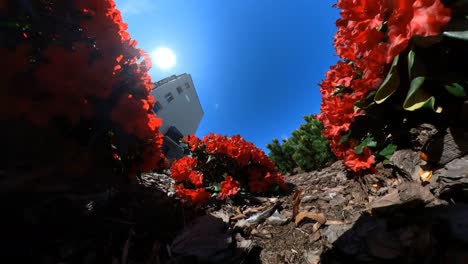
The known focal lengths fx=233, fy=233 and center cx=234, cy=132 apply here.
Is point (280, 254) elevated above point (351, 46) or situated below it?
below

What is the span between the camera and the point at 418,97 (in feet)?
4.26

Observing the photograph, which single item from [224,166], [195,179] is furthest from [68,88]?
[224,166]

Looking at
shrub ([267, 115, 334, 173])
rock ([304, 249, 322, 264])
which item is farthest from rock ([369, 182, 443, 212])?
shrub ([267, 115, 334, 173])

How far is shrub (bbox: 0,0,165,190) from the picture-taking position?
Result: 5.11ft

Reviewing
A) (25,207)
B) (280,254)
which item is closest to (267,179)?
(280,254)

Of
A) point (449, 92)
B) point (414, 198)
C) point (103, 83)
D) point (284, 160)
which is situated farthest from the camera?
point (284, 160)

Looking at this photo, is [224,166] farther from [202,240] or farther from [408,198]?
[408,198]

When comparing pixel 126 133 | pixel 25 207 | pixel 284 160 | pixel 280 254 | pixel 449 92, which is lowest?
pixel 280 254

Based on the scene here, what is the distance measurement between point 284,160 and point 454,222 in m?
5.52

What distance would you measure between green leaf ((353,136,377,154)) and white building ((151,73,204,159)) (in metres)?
12.8

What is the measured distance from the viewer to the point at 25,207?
155cm

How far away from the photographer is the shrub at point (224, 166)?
3.92 m

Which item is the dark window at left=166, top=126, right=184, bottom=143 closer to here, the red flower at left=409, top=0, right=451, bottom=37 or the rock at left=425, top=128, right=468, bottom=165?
the rock at left=425, top=128, right=468, bottom=165

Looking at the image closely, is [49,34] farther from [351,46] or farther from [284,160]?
[284,160]
